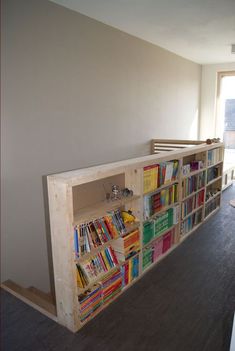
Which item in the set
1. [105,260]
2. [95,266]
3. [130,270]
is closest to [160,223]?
[130,270]

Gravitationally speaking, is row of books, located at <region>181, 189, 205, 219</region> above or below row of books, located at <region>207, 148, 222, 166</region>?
A: below

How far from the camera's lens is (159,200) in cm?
308

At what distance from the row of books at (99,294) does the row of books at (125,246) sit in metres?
0.14

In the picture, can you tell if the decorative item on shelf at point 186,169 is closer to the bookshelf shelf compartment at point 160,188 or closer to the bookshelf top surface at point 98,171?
the bookshelf shelf compartment at point 160,188

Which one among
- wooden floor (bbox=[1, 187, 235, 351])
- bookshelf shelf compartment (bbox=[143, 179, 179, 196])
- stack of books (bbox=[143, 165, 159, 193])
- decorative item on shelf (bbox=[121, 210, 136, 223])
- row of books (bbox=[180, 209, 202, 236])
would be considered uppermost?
stack of books (bbox=[143, 165, 159, 193])

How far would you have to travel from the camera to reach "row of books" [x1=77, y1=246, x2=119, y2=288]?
2195 mm

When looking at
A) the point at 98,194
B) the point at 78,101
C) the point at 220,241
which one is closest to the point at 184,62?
the point at 78,101

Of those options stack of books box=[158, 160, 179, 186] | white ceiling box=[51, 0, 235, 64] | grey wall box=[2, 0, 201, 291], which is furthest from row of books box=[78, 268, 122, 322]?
white ceiling box=[51, 0, 235, 64]

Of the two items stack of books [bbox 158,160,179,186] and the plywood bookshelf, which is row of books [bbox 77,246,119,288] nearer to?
the plywood bookshelf

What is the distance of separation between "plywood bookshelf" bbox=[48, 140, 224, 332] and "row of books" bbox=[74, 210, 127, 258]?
5cm

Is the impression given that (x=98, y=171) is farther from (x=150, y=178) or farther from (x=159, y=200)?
(x=159, y=200)

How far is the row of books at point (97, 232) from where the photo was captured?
2137mm

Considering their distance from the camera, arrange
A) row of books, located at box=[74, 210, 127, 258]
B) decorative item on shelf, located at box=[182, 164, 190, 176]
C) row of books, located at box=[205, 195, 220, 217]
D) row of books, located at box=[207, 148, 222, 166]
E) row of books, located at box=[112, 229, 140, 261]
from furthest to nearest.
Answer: row of books, located at box=[205, 195, 220, 217] < row of books, located at box=[207, 148, 222, 166] < decorative item on shelf, located at box=[182, 164, 190, 176] < row of books, located at box=[112, 229, 140, 261] < row of books, located at box=[74, 210, 127, 258]

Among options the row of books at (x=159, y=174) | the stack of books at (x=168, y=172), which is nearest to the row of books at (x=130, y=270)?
the row of books at (x=159, y=174)
